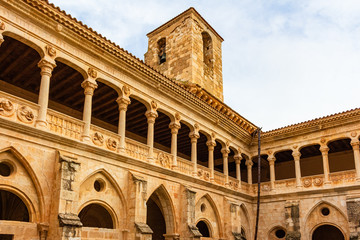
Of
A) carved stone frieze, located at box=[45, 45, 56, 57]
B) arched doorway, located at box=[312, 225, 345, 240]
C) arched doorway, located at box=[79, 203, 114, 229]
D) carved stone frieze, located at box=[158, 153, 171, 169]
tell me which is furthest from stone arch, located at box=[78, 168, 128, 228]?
arched doorway, located at box=[312, 225, 345, 240]

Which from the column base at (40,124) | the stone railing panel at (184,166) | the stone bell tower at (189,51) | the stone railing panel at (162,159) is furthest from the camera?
the stone bell tower at (189,51)

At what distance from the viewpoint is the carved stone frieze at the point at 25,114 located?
961 centimetres

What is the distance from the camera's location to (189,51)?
22.2 m

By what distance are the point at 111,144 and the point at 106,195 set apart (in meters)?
1.64

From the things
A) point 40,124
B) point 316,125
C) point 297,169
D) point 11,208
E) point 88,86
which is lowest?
point 11,208

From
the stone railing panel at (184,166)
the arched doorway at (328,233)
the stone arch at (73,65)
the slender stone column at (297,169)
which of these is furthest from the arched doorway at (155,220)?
the arched doorway at (328,233)

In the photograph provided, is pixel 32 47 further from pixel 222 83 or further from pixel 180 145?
pixel 222 83

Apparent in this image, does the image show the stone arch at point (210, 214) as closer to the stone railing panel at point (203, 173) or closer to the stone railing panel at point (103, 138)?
the stone railing panel at point (203, 173)

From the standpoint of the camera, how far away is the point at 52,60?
10875mm

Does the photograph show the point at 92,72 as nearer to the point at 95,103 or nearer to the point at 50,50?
the point at 50,50

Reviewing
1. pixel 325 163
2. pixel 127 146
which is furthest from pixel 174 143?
pixel 325 163

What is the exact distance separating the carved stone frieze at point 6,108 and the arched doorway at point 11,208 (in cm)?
487

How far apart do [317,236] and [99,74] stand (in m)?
15.4

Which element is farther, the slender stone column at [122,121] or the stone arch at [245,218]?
the stone arch at [245,218]
